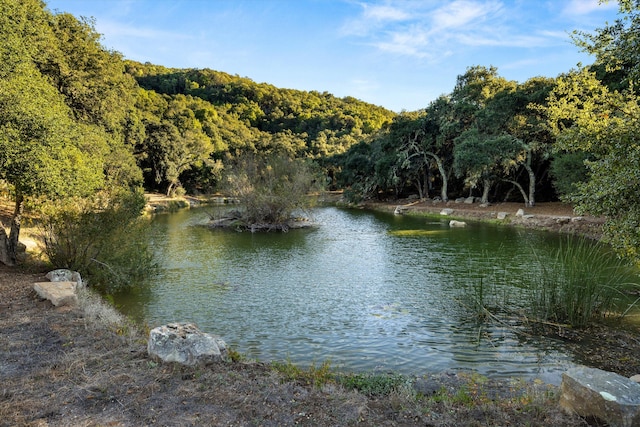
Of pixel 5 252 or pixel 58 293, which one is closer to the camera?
pixel 58 293

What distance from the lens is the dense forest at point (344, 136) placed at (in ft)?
23.7

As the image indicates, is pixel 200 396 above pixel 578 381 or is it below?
below

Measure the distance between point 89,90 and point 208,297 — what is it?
2355 centimetres

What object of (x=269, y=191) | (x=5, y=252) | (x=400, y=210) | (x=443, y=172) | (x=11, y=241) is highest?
(x=443, y=172)

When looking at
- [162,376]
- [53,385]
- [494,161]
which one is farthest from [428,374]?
[494,161]

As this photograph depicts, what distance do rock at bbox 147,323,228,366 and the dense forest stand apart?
6513mm

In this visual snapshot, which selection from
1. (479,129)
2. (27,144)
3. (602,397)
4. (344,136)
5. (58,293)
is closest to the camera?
(602,397)

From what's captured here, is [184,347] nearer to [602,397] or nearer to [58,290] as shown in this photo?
[58,290]

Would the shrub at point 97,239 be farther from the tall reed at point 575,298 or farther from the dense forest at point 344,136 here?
the tall reed at point 575,298

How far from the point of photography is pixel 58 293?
826cm

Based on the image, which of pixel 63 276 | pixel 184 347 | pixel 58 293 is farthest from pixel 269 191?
pixel 184 347

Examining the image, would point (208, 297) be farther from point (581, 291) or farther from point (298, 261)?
point (581, 291)

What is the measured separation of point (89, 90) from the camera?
27625 millimetres

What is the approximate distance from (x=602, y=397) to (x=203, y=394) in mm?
4372
